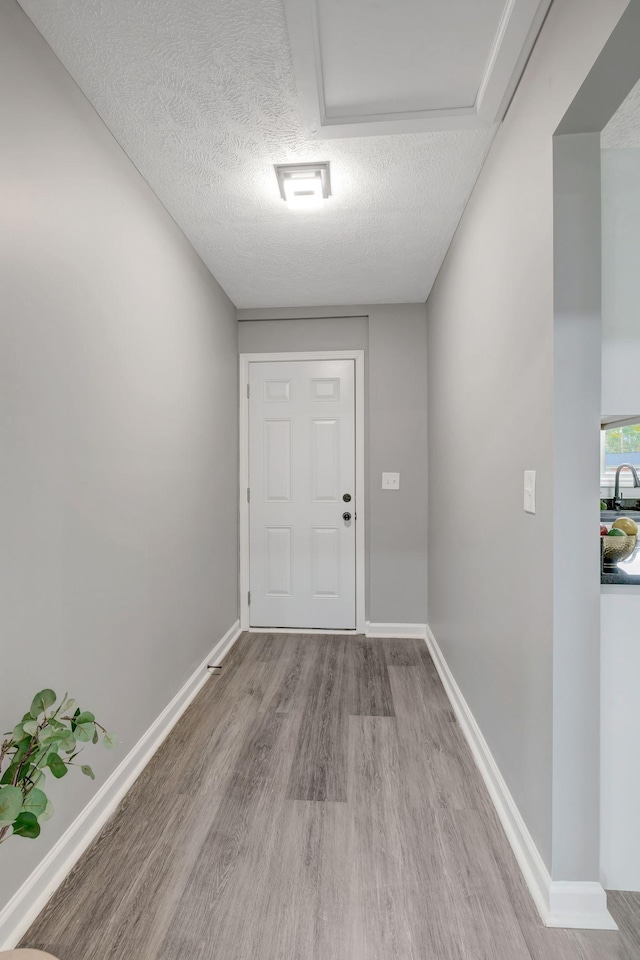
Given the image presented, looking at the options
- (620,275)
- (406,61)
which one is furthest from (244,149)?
(620,275)

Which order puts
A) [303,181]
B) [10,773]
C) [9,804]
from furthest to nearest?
[303,181], [10,773], [9,804]

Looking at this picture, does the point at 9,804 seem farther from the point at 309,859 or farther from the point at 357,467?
the point at 357,467

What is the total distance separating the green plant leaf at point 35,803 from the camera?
0.95 metres

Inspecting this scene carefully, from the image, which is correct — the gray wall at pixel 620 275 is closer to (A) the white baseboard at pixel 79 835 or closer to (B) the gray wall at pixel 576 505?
(B) the gray wall at pixel 576 505

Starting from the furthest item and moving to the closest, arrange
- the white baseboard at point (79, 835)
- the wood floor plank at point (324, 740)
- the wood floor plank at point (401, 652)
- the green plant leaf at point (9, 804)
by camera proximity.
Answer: the wood floor plank at point (401, 652) < the wood floor plank at point (324, 740) < the white baseboard at point (79, 835) < the green plant leaf at point (9, 804)

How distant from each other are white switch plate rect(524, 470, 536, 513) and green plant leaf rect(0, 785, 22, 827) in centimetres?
138

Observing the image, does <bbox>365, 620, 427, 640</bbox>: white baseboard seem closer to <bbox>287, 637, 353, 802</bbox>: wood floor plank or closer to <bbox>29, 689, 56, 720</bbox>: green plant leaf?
<bbox>287, 637, 353, 802</bbox>: wood floor plank

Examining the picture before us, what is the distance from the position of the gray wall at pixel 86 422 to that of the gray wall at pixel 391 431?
4.07ft

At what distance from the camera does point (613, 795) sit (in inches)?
54.2

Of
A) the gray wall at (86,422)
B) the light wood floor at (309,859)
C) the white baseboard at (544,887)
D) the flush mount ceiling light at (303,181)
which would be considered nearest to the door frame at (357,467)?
the gray wall at (86,422)

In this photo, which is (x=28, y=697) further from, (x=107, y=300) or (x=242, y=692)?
(x=242, y=692)

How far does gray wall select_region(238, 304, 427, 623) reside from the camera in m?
3.61

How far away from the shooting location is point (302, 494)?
146 inches

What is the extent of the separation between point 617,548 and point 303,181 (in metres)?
1.82
